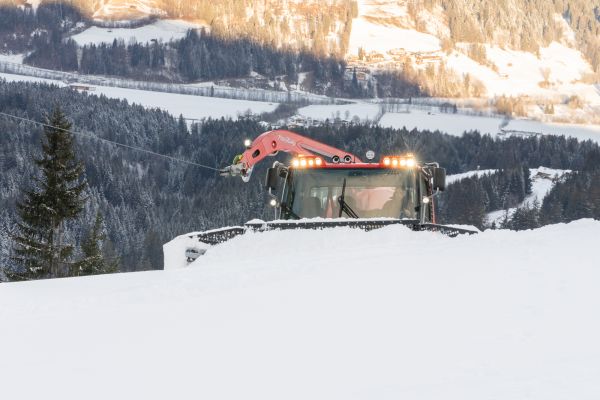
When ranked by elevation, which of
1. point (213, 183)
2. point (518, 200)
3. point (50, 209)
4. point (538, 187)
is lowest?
point (213, 183)

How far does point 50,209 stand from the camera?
111 feet

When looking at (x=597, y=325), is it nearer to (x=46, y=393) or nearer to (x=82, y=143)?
(x=46, y=393)

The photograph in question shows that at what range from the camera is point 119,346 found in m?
6.41

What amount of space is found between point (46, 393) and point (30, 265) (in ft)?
102

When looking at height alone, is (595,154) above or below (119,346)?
below

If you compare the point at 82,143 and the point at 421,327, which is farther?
the point at 82,143

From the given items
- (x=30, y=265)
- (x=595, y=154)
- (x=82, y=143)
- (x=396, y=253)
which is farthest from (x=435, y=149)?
(x=396, y=253)

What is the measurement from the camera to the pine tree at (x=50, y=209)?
3394cm

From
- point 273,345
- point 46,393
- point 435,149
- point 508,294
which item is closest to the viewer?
point 46,393

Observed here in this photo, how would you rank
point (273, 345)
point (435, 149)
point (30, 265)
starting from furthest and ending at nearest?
1. point (435, 149)
2. point (30, 265)
3. point (273, 345)

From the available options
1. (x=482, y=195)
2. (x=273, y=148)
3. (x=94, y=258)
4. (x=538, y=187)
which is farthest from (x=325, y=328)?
(x=538, y=187)

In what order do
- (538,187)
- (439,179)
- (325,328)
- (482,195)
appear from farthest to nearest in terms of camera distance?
(538,187) < (482,195) < (439,179) < (325,328)

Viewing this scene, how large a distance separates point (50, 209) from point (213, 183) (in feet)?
440

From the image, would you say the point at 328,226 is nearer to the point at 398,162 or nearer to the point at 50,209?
the point at 398,162
